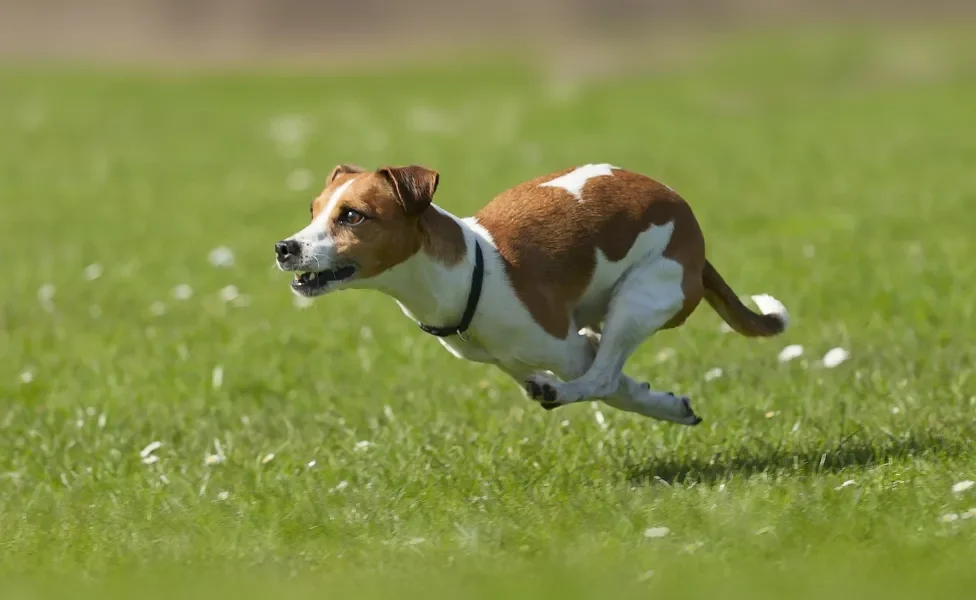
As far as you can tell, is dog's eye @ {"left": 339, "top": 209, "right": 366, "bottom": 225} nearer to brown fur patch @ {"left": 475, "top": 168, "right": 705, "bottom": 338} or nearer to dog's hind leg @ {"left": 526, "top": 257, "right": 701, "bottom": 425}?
brown fur patch @ {"left": 475, "top": 168, "right": 705, "bottom": 338}

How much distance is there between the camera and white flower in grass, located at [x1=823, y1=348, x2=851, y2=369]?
769cm

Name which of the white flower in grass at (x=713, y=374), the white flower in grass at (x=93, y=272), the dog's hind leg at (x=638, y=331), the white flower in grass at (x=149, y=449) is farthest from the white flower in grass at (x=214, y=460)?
the white flower in grass at (x=93, y=272)

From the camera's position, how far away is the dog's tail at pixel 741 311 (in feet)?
23.1

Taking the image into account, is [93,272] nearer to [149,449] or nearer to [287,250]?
[149,449]

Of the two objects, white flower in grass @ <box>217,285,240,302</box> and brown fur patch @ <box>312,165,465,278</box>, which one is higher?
brown fur patch @ <box>312,165,465,278</box>

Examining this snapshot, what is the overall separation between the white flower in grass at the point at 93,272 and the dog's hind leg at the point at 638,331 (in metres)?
6.41

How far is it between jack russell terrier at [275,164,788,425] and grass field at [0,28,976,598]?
1.46ft

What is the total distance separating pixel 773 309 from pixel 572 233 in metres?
1.27

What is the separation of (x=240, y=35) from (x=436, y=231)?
40962mm

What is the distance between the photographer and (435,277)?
6172 millimetres

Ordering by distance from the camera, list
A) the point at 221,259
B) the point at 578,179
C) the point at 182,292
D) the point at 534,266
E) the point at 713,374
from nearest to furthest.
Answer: the point at 534,266, the point at 578,179, the point at 713,374, the point at 182,292, the point at 221,259

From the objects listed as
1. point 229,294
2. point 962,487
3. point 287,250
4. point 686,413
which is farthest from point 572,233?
point 229,294

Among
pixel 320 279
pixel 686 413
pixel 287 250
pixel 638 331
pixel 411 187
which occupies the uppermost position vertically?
pixel 411 187

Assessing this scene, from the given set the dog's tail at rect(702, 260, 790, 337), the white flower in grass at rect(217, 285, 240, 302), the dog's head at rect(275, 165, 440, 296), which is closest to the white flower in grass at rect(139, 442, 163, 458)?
the dog's head at rect(275, 165, 440, 296)
